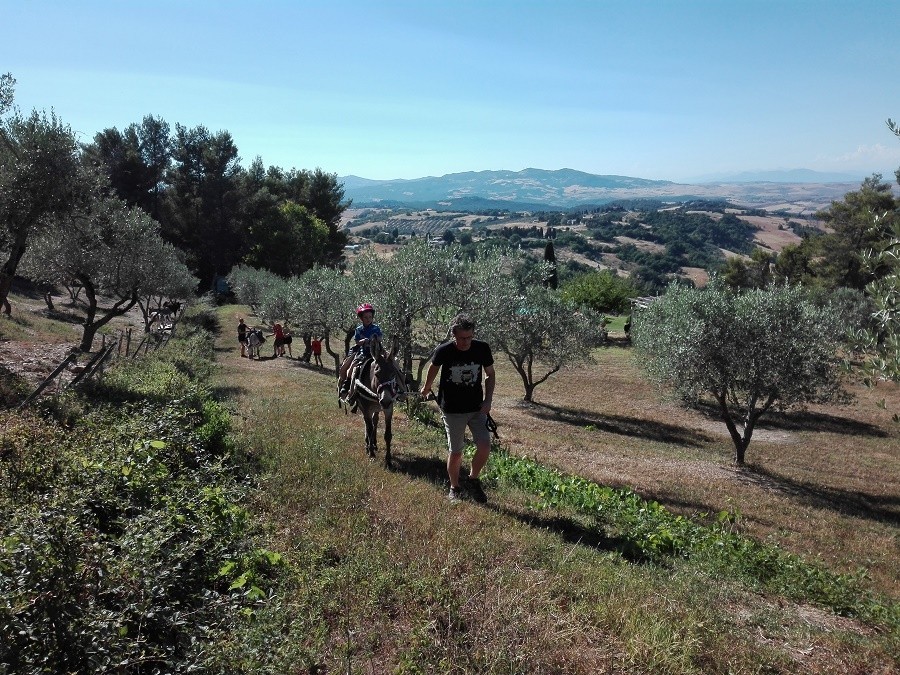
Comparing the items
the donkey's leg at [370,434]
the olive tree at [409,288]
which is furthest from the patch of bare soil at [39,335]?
the olive tree at [409,288]

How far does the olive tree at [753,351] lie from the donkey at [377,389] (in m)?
14.3

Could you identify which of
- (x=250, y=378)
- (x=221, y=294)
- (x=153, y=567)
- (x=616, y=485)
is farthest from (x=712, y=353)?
(x=221, y=294)

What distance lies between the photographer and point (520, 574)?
5.30 metres

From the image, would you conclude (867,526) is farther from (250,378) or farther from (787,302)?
(250,378)

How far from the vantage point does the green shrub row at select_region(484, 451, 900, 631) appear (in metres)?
6.73

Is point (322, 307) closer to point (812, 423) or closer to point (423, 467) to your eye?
point (423, 467)

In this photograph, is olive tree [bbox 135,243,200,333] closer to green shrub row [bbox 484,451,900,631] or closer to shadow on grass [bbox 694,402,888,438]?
green shrub row [bbox 484,451,900,631]

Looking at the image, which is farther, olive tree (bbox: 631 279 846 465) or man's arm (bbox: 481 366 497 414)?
olive tree (bbox: 631 279 846 465)

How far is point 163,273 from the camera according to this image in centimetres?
2588

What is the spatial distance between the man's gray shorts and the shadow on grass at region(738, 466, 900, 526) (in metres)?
13.4

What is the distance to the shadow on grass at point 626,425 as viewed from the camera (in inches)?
1012

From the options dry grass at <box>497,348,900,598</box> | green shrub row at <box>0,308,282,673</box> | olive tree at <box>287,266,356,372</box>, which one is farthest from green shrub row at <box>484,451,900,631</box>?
olive tree at <box>287,266,356,372</box>

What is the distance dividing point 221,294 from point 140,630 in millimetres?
64125

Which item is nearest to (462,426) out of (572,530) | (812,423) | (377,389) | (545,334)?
(572,530)
